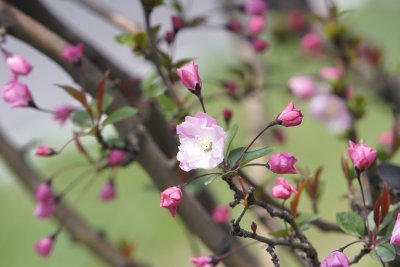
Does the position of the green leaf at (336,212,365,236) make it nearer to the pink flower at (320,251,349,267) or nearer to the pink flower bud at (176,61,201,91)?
the pink flower at (320,251,349,267)

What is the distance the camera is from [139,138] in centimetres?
94

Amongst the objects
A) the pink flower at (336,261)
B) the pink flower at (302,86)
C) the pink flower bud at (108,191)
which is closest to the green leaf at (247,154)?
the pink flower at (336,261)

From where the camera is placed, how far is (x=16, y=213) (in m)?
3.46

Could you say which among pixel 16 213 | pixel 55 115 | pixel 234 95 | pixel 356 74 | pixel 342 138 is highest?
pixel 55 115

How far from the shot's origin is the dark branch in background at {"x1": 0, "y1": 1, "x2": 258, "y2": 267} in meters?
0.90

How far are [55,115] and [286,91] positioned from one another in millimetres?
501

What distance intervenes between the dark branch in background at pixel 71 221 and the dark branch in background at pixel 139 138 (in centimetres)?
44

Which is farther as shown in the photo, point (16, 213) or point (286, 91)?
point (16, 213)

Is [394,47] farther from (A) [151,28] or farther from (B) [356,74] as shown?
(A) [151,28]

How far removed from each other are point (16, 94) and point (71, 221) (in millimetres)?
655

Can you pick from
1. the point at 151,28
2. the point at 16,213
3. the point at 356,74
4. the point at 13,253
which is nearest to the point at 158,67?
the point at 151,28

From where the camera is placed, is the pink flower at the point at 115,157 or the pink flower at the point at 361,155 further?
the pink flower at the point at 115,157

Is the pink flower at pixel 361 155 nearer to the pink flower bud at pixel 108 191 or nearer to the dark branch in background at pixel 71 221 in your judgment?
the pink flower bud at pixel 108 191

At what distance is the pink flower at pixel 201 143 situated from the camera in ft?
2.10
